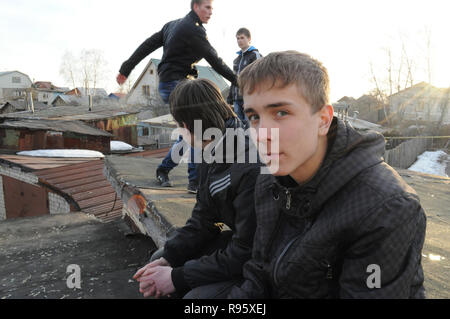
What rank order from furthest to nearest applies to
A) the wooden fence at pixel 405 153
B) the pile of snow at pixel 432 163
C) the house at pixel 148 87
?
1. the house at pixel 148 87
2. the pile of snow at pixel 432 163
3. the wooden fence at pixel 405 153

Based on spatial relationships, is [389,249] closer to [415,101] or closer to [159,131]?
[159,131]

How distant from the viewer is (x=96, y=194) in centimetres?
668

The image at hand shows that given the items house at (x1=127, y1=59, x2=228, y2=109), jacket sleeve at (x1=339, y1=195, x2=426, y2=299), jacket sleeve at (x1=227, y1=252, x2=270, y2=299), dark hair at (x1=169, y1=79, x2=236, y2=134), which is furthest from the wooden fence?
house at (x1=127, y1=59, x2=228, y2=109)

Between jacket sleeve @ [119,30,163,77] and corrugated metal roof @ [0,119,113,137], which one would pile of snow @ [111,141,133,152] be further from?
jacket sleeve @ [119,30,163,77]

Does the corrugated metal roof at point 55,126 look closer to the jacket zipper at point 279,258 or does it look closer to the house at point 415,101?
the jacket zipper at point 279,258

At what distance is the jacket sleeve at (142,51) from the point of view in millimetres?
3773

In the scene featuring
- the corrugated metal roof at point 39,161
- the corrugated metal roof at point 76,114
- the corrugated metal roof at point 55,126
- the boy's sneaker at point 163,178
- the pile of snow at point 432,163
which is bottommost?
the pile of snow at point 432,163

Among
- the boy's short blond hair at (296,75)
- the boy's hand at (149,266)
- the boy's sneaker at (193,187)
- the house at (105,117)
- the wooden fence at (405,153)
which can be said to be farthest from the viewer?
the wooden fence at (405,153)

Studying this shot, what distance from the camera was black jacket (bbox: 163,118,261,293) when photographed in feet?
5.39

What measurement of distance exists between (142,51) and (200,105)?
2228mm

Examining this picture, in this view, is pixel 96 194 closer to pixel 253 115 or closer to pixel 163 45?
pixel 163 45

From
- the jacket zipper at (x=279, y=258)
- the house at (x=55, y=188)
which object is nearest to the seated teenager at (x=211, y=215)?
the jacket zipper at (x=279, y=258)

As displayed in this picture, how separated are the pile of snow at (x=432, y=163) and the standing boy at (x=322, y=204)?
63.9ft

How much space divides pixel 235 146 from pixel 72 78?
6930cm
